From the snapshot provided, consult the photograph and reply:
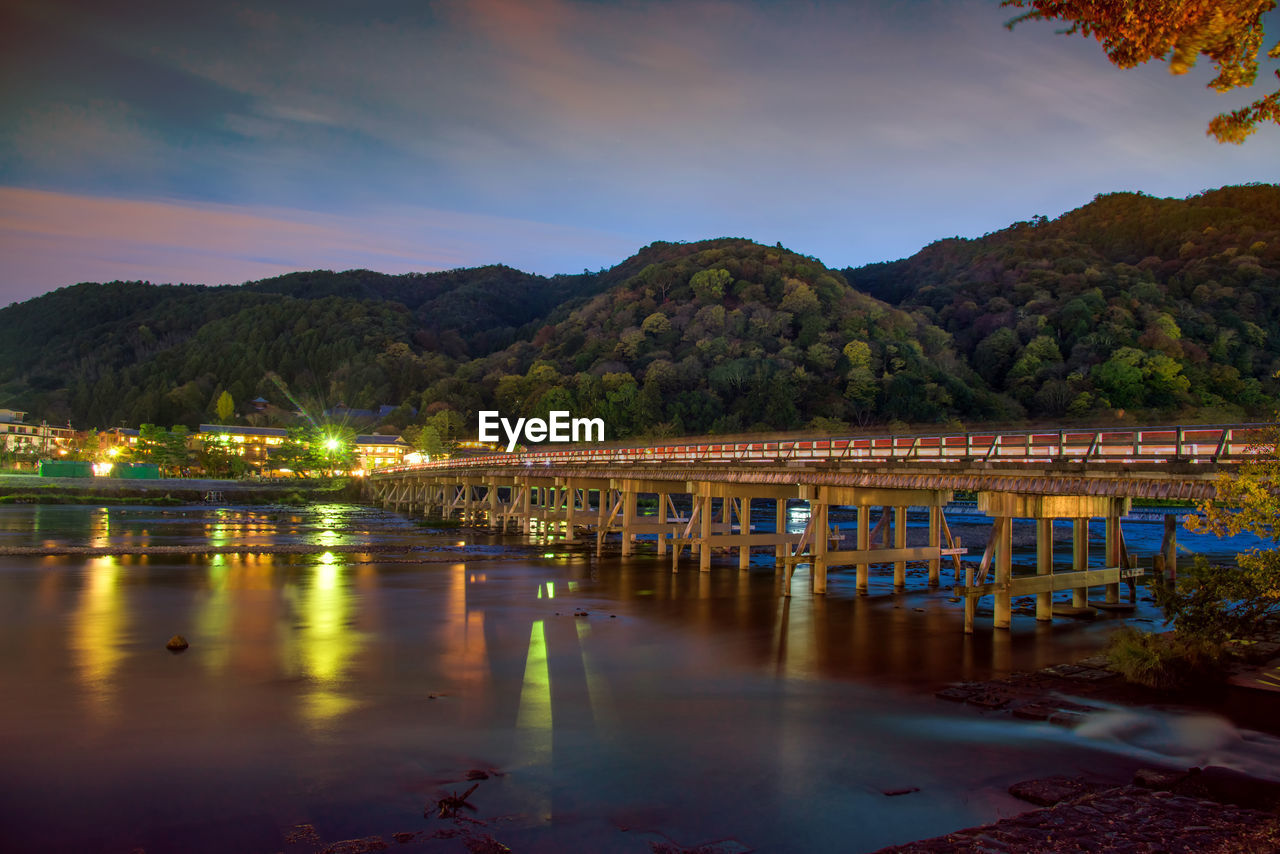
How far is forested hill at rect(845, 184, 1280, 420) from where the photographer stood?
79.8 m

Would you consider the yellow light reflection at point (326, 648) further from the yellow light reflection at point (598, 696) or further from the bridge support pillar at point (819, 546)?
the bridge support pillar at point (819, 546)

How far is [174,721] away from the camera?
11312 mm

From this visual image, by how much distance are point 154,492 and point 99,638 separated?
72.4m

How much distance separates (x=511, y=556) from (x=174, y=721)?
2422 cm

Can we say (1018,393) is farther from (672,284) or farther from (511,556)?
(511,556)

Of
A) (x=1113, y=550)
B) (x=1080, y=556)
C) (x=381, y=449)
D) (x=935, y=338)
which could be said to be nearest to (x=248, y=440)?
(x=381, y=449)

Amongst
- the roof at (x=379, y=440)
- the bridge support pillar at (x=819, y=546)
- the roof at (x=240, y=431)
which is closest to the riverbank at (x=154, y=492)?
the roof at (x=379, y=440)

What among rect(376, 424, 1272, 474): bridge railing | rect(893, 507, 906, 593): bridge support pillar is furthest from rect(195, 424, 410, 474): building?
rect(893, 507, 906, 593): bridge support pillar

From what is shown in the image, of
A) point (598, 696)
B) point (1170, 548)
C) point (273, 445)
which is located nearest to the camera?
point (598, 696)

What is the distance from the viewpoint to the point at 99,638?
16.8 metres

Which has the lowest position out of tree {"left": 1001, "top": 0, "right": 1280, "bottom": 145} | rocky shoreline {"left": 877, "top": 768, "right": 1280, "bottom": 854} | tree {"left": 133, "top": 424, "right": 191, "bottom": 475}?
rocky shoreline {"left": 877, "top": 768, "right": 1280, "bottom": 854}

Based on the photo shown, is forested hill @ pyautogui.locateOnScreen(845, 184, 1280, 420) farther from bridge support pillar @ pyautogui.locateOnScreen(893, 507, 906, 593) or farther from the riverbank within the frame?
the riverbank

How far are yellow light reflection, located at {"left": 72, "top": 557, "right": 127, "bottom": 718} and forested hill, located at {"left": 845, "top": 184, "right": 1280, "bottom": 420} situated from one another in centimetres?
6224

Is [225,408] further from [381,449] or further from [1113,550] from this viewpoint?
[1113,550]
